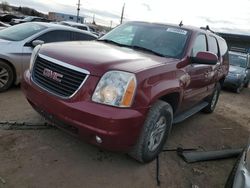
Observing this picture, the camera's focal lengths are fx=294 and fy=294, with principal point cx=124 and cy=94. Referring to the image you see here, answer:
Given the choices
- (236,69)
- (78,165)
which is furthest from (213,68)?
(236,69)

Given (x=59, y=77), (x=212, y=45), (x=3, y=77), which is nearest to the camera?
(x=59, y=77)

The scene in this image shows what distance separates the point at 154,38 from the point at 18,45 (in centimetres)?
318

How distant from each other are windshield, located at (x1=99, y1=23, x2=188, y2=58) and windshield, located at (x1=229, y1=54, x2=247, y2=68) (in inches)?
353

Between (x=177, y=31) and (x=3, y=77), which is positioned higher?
(x=177, y=31)

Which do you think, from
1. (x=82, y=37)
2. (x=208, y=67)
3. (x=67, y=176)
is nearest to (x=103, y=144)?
(x=67, y=176)

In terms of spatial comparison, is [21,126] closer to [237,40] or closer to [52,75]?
[52,75]

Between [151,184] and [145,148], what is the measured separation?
0.43m

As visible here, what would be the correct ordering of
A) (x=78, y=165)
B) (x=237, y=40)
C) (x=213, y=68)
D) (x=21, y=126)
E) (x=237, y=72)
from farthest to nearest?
1. (x=237, y=40)
2. (x=237, y=72)
3. (x=213, y=68)
4. (x=21, y=126)
5. (x=78, y=165)

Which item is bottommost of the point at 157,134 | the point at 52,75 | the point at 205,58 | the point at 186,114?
the point at 186,114

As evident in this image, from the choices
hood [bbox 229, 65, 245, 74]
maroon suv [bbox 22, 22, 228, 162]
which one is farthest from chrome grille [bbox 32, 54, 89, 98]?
hood [bbox 229, 65, 245, 74]

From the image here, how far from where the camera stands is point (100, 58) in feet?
11.2

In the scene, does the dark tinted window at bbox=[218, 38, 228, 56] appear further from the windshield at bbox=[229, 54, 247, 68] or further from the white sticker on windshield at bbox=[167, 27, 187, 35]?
the windshield at bbox=[229, 54, 247, 68]

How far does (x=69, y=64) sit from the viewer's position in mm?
3312

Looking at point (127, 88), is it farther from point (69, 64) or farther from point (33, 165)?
point (33, 165)
